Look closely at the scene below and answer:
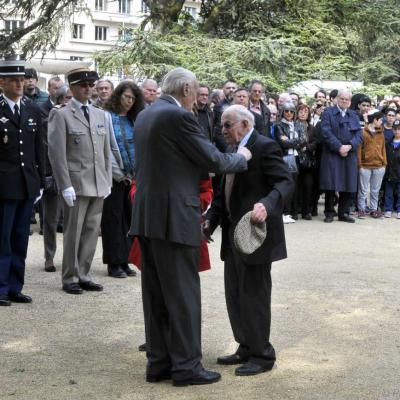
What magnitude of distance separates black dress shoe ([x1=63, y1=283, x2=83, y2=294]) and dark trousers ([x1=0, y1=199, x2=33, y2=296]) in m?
0.56

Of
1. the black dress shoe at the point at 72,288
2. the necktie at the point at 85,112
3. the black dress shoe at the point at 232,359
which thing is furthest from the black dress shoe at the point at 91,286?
the black dress shoe at the point at 232,359

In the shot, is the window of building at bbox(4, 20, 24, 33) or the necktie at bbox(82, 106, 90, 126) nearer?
the necktie at bbox(82, 106, 90, 126)

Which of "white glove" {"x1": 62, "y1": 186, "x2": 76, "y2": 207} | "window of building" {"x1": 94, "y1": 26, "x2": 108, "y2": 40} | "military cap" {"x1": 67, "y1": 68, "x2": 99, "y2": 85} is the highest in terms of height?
"window of building" {"x1": 94, "y1": 26, "x2": 108, "y2": 40}

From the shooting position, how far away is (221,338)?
7.08m

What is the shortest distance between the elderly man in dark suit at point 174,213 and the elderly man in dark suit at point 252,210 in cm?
20

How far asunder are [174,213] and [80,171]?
3.15m

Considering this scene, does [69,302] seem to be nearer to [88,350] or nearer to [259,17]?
[88,350]

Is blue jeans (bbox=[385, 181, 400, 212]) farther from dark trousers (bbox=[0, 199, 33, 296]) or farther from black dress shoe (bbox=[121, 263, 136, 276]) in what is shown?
dark trousers (bbox=[0, 199, 33, 296])

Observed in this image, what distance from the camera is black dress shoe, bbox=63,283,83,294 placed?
876 cm

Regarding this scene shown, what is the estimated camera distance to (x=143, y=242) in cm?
604

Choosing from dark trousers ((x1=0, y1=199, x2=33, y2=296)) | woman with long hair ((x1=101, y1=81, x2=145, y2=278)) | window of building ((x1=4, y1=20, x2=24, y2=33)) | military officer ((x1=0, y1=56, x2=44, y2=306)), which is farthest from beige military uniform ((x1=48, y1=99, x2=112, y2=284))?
window of building ((x1=4, y1=20, x2=24, y2=33))

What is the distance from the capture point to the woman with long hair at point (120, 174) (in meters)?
9.38

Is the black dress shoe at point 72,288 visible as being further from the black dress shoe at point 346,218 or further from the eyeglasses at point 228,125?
the black dress shoe at point 346,218

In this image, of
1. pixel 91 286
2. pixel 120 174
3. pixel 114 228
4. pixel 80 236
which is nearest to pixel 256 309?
pixel 91 286
